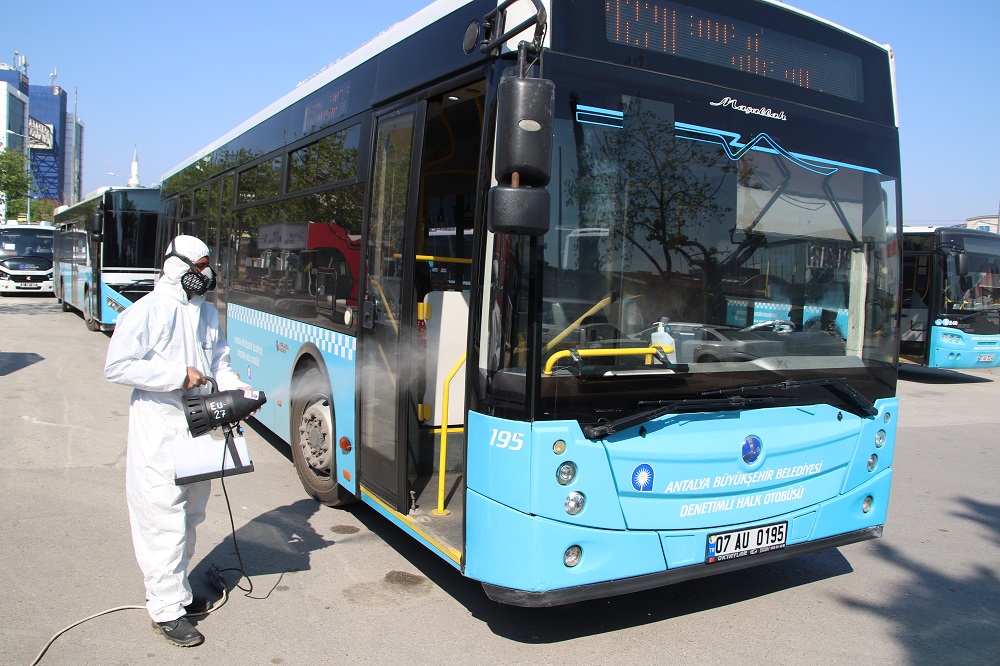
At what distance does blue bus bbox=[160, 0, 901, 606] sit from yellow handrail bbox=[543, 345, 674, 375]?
0.01 meters

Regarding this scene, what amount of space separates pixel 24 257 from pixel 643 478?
3203cm

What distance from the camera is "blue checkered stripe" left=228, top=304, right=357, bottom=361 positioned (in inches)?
211

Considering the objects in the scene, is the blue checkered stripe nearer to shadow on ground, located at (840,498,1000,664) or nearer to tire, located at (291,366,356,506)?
tire, located at (291,366,356,506)

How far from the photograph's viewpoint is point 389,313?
186 inches

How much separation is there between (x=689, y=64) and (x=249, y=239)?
16.2ft

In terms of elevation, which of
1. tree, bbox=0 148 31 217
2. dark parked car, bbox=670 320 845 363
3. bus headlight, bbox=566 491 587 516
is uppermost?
tree, bbox=0 148 31 217

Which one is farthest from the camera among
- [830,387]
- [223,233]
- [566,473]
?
[223,233]

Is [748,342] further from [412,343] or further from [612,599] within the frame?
[412,343]

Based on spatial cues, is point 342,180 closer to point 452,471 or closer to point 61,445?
point 452,471

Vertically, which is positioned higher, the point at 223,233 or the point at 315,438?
the point at 223,233

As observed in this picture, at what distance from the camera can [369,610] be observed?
4301 millimetres

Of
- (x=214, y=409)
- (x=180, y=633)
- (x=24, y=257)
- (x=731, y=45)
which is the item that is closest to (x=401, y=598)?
(x=180, y=633)

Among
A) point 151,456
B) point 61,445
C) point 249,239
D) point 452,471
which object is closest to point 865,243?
point 452,471

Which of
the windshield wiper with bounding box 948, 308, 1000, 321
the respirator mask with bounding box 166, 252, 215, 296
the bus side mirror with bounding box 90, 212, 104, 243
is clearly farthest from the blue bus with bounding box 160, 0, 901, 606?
the bus side mirror with bounding box 90, 212, 104, 243
